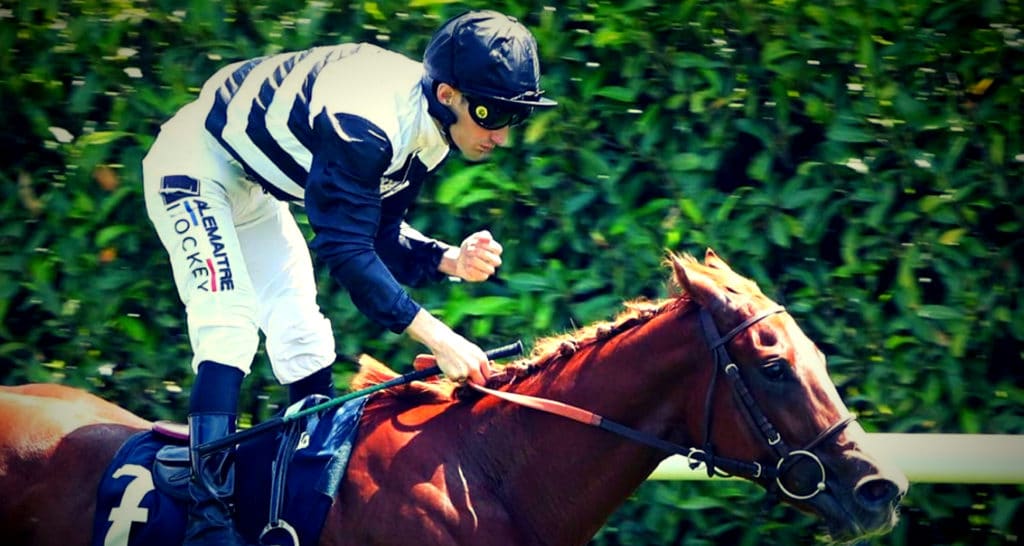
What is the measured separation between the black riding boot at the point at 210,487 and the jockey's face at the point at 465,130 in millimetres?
1022

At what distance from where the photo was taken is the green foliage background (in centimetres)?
529

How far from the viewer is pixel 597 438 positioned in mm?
3643

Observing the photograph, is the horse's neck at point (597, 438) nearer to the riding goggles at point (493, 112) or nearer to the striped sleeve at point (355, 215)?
the striped sleeve at point (355, 215)

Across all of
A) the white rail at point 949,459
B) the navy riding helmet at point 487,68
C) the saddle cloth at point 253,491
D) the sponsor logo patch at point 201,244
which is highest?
the navy riding helmet at point 487,68

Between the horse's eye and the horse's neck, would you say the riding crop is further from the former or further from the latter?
the horse's eye

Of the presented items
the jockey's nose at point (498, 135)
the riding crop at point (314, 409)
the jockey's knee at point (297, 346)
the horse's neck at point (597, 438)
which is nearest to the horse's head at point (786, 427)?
the horse's neck at point (597, 438)

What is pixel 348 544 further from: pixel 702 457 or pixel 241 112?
pixel 241 112

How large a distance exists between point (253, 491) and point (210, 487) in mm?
127

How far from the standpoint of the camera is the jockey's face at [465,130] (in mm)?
3756

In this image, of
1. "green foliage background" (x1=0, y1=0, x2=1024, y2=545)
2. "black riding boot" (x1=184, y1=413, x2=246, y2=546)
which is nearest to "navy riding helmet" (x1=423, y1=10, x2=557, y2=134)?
"black riding boot" (x1=184, y1=413, x2=246, y2=546)

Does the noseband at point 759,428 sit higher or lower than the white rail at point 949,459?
higher

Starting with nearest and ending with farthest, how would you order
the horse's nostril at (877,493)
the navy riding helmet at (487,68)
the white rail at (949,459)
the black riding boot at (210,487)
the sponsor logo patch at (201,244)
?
the horse's nostril at (877,493) → the black riding boot at (210,487) → the navy riding helmet at (487,68) → the sponsor logo patch at (201,244) → the white rail at (949,459)

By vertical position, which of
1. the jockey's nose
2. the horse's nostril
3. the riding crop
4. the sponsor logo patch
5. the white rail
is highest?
the jockey's nose

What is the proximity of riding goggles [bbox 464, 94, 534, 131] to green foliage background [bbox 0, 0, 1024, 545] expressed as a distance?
1.56 metres
